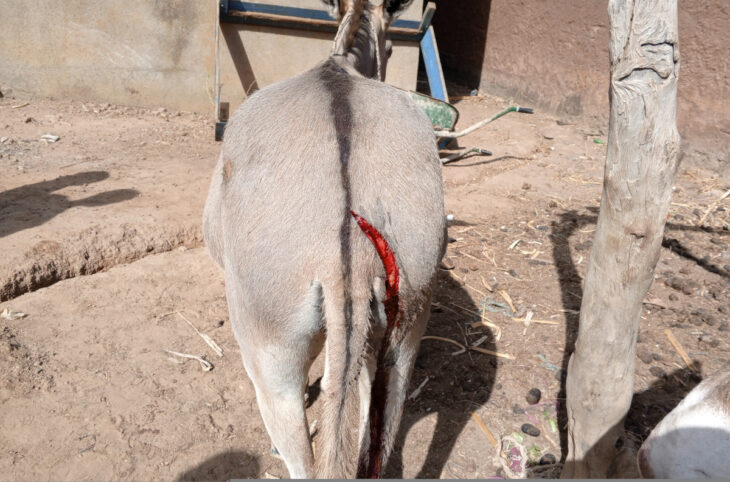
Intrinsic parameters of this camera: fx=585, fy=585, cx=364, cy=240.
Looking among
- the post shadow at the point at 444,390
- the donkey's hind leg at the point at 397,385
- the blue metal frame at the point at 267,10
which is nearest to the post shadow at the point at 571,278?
the post shadow at the point at 444,390

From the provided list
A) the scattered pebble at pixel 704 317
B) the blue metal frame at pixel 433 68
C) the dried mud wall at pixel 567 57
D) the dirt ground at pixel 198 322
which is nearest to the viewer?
the dirt ground at pixel 198 322

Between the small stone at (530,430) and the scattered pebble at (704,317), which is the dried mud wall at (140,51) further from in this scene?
the small stone at (530,430)

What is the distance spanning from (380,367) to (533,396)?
4.49 ft

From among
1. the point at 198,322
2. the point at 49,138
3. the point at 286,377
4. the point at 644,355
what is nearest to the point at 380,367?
the point at 286,377

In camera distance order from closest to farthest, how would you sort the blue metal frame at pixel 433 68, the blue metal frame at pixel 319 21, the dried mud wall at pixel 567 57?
the dried mud wall at pixel 567 57 < the blue metal frame at pixel 319 21 < the blue metal frame at pixel 433 68

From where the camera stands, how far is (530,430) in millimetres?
2904

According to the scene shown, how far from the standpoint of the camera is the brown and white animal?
66.9 inches

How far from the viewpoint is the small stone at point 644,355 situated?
3.31 meters

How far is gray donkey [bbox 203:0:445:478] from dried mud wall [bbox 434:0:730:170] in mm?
5094

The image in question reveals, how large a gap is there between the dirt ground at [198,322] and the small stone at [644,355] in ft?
0.04

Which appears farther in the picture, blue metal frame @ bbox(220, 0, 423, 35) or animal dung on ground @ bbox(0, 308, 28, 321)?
blue metal frame @ bbox(220, 0, 423, 35)

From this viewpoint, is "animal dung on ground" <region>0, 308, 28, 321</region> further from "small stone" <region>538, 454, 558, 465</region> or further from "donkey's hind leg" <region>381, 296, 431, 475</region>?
"small stone" <region>538, 454, 558, 465</region>

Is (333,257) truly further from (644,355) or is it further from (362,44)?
(644,355)

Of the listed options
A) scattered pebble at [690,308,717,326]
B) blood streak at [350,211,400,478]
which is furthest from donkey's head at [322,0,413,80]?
scattered pebble at [690,308,717,326]
